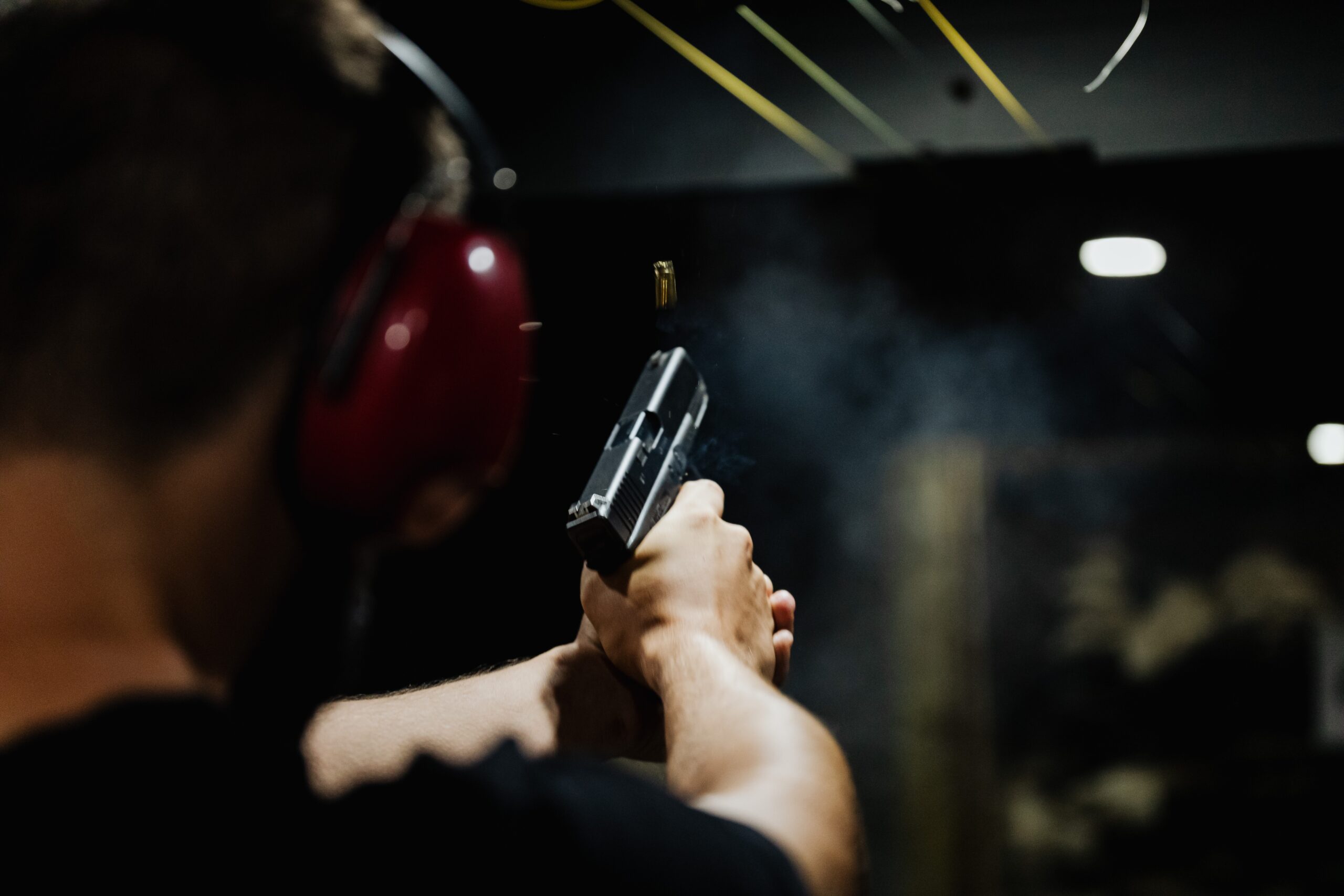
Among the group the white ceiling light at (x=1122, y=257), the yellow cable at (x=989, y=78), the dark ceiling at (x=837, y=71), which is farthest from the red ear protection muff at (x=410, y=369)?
the white ceiling light at (x=1122, y=257)

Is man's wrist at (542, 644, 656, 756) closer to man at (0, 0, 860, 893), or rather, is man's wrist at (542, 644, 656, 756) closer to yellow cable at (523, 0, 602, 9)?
man at (0, 0, 860, 893)

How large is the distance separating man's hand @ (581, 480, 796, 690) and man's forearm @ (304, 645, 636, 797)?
7 cm

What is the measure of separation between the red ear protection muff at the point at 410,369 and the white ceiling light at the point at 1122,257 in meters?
2.13

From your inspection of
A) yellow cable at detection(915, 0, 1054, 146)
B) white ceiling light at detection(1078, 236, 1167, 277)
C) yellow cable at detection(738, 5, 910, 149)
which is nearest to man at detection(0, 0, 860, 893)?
yellow cable at detection(738, 5, 910, 149)

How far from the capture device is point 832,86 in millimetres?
1579

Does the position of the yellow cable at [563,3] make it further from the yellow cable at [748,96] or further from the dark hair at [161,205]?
the dark hair at [161,205]

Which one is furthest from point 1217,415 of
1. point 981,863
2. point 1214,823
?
point 981,863

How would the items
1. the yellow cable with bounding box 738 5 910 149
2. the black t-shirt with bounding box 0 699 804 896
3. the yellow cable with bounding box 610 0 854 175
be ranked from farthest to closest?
the yellow cable with bounding box 738 5 910 149 < the yellow cable with bounding box 610 0 854 175 < the black t-shirt with bounding box 0 699 804 896

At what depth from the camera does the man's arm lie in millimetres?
646

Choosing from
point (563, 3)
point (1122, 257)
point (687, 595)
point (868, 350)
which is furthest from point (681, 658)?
point (1122, 257)

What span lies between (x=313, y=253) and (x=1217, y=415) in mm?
2960

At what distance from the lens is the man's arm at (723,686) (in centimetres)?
65

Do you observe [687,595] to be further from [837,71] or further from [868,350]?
[868,350]

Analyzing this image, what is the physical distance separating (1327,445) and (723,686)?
273 cm
